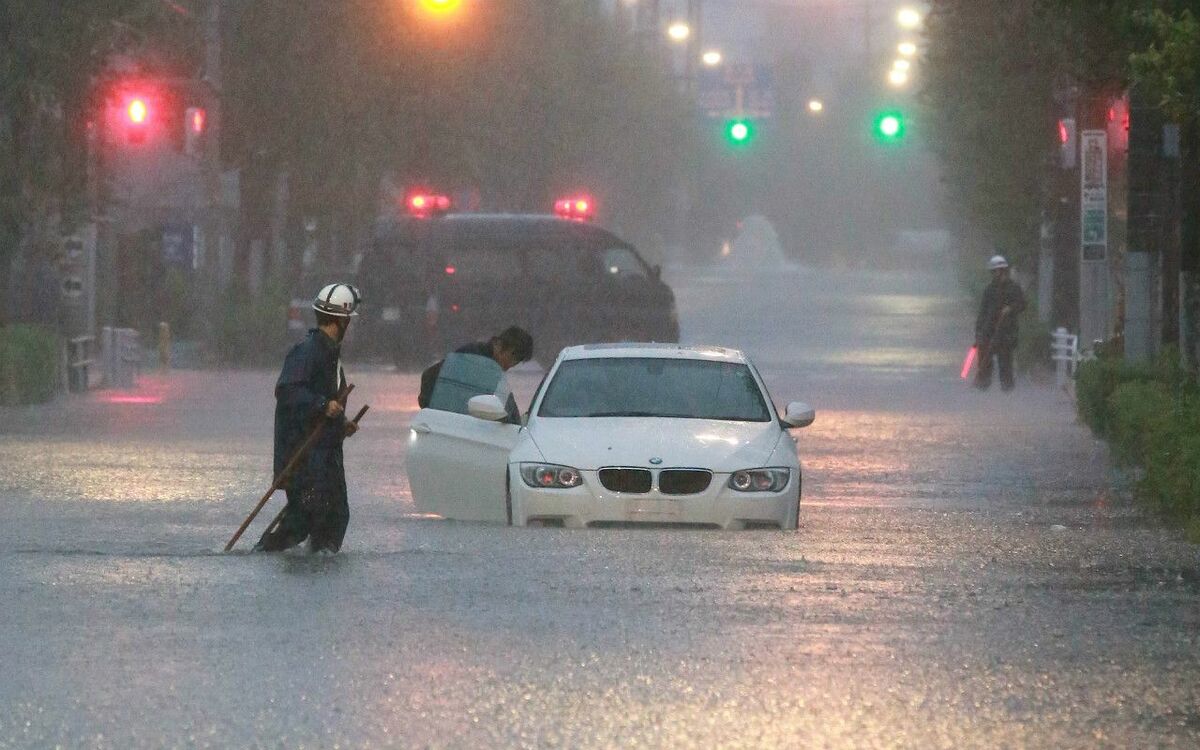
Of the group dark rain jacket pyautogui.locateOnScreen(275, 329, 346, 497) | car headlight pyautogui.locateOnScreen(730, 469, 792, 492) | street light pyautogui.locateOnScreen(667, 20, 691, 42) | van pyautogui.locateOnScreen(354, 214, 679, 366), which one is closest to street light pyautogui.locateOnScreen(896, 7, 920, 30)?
van pyautogui.locateOnScreen(354, 214, 679, 366)

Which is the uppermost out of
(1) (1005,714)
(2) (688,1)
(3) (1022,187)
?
(2) (688,1)

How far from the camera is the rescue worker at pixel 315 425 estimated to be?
13055 mm

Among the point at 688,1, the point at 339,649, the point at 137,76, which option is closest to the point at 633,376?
the point at 339,649

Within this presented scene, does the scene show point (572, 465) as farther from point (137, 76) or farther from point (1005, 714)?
point (137, 76)

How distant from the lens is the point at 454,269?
38.2 meters

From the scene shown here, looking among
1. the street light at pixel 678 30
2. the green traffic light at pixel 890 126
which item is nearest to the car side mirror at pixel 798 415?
the green traffic light at pixel 890 126

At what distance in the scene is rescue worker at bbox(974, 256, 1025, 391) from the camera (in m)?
33.3

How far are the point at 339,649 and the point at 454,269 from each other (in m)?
28.4

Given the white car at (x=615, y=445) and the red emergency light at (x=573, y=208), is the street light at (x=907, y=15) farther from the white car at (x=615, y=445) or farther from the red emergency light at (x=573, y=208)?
the white car at (x=615, y=445)

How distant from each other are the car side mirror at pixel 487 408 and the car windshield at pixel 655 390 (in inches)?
19.4

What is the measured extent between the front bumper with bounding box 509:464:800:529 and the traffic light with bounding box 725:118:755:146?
40705 mm

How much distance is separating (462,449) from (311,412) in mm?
2406

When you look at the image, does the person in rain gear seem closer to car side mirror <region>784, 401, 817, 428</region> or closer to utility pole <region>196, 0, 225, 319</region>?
car side mirror <region>784, 401, 817, 428</region>

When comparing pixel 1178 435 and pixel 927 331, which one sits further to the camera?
pixel 927 331
